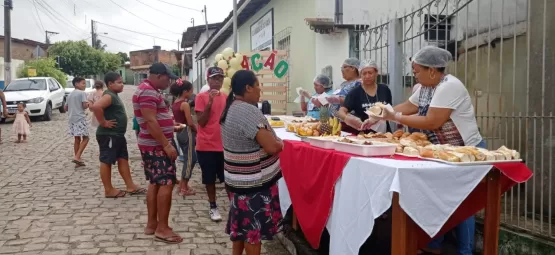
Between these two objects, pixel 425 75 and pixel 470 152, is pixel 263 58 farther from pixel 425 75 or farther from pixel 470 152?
pixel 470 152

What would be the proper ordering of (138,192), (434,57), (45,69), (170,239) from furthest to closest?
(45,69) < (138,192) < (170,239) < (434,57)

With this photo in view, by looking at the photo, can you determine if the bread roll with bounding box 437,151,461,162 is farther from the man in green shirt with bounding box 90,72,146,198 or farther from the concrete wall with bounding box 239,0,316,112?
the concrete wall with bounding box 239,0,316,112

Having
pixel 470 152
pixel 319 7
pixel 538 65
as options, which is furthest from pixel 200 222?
pixel 319 7

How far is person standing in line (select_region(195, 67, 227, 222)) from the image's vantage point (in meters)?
5.34

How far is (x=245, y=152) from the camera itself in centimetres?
346

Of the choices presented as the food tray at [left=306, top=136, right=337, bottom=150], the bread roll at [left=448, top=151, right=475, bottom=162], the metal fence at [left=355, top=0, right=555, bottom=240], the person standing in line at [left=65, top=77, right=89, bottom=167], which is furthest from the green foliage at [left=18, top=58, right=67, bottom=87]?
the bread roll at [left=448, top=151, right=475, bottom=162]

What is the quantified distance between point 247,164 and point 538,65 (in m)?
2.75

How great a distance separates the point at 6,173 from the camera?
8.52 meters

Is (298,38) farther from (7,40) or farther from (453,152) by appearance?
(7,40)

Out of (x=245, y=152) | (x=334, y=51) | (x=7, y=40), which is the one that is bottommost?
(x=245, y=152)

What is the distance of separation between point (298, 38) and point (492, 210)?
23.2ft

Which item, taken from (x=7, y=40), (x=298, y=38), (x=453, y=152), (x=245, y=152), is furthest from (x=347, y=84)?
(x=7, y=40)

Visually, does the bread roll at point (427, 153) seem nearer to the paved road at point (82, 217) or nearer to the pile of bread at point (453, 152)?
the pile of bread at point (453, 152)

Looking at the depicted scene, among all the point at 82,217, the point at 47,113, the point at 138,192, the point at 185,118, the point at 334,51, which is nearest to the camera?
the point at 82,217
